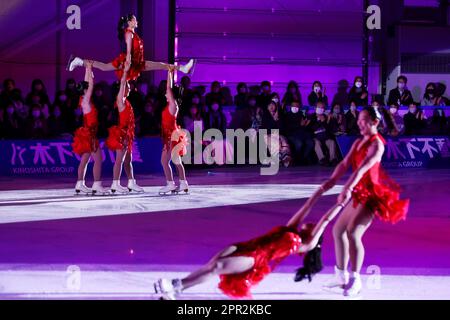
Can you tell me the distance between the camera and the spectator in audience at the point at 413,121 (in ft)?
50.9

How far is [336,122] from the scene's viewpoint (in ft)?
49.9

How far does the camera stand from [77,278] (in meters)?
6.09

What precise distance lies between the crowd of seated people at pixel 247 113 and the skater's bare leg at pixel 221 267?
29.8ft

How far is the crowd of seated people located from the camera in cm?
1393

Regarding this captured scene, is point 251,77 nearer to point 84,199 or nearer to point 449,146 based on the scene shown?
point 449,146

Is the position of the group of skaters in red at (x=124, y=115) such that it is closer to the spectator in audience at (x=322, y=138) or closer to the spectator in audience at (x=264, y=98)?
the spectator in audience at (x=264, y=98)

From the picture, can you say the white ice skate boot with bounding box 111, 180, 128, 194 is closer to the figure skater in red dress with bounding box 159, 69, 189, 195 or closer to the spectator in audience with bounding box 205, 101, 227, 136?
the figure skater in red dress with bounding box 159, 69, 189, 195

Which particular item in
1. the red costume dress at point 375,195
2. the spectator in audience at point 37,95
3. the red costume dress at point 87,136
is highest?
the spectator in audience at point 37,95

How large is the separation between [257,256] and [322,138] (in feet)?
33.8

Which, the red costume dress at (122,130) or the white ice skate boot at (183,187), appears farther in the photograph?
the white ice skate boot at (183,187)

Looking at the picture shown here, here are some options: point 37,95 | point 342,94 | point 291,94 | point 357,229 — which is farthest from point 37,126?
point 357,229

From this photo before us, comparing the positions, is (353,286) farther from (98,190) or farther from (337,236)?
(98,190)

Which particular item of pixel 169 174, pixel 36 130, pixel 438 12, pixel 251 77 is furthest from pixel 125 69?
pixel 438 12

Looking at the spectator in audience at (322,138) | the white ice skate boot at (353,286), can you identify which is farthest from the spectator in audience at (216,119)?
the white ice skate boot at (353,286)
